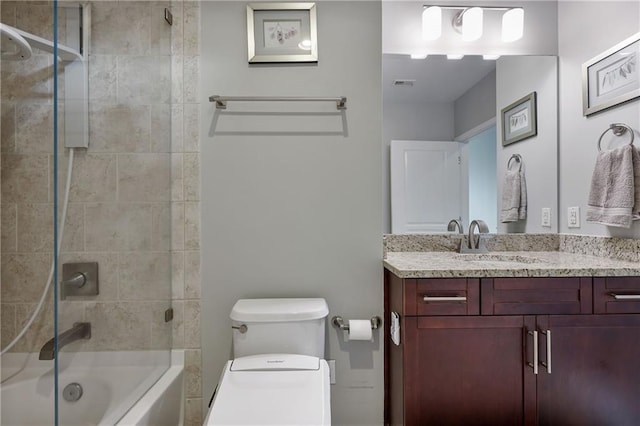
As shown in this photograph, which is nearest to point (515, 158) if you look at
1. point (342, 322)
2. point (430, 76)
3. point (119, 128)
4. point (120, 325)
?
point (430, 76)

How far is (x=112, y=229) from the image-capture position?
1.29 meters

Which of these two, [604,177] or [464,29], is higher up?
[464,29]

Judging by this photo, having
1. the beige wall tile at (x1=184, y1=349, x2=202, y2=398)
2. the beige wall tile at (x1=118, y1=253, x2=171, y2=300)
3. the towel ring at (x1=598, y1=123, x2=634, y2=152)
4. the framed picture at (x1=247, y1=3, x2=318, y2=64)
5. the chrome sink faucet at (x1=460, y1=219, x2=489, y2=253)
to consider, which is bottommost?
the beige wall tile at (x1=184, y1=349, x2=202, y2=398)

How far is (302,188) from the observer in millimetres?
1633

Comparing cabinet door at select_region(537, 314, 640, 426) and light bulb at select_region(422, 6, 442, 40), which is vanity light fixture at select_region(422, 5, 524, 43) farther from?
cabinet door at select_region(537, 314, 640, 426)

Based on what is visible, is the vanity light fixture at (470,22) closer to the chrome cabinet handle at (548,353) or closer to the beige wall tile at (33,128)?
the chrome cabinet handle at (548,353)

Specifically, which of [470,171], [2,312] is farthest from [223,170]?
[470,171]

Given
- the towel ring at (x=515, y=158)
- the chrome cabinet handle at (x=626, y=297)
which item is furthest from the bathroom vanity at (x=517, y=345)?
the towel ring at (x=515, y=158)

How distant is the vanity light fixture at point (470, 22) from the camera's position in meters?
1.85

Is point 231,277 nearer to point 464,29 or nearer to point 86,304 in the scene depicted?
point 86,304

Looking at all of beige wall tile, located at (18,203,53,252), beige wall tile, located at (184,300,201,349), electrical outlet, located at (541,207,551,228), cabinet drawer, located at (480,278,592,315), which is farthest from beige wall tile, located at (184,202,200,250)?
electrical outlet, located at (541,207,551,228)

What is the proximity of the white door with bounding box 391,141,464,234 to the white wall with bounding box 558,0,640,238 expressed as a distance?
23.1 inches

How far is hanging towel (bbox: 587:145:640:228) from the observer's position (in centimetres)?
150

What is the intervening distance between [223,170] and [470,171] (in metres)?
1.29
